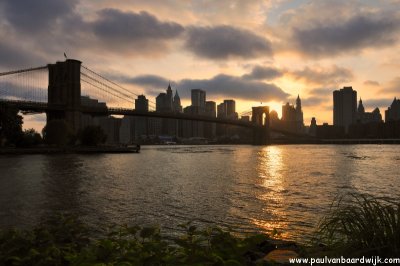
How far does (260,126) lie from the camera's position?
567 ft

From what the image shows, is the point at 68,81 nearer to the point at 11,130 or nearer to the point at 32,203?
the point at 11,130

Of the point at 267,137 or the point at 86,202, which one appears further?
the point at 267,137

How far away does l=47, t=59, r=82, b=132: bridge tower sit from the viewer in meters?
111

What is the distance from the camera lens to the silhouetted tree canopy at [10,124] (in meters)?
83.1

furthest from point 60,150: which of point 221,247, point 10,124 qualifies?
point 221,247

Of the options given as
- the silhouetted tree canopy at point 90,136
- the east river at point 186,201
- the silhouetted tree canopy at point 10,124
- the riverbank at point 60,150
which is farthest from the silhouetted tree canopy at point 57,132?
the east river at point 186,201

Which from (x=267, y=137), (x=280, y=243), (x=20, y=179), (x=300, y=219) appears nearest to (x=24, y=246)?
(x=280, y=243)

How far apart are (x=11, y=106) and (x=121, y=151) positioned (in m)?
32.6

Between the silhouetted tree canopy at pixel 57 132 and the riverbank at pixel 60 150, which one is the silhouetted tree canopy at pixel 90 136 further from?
the silhouetted tree canopy at pixel 57 132

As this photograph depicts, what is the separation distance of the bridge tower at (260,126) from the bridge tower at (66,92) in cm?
8224

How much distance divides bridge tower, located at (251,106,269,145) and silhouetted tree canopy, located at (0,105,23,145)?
103 m

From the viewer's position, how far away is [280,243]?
944cm

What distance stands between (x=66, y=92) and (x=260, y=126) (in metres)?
89.3

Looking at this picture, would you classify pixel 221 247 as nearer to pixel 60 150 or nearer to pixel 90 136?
pixel 60 150
